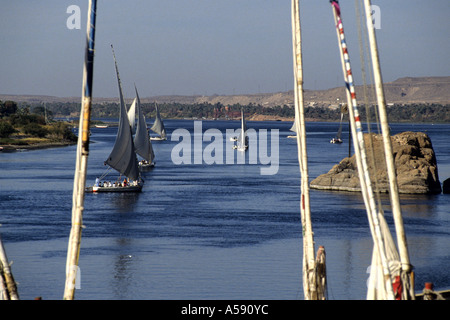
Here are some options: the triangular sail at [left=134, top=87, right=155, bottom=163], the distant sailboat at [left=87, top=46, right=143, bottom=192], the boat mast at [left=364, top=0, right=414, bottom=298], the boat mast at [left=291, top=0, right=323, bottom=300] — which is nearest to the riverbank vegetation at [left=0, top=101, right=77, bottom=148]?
the triangular sail at [left=134, top=87, right=155, bottom=163]

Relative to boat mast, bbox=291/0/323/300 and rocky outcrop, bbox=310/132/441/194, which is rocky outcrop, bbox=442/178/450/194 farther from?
boat mast, bbox=291/0/323/300

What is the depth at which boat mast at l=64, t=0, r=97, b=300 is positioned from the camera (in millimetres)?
13133

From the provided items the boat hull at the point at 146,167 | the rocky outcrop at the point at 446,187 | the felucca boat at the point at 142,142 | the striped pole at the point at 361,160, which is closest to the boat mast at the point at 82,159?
the striped pole at the point at 361,160

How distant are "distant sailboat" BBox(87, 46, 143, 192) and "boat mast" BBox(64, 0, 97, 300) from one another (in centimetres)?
5236

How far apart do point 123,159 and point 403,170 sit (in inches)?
987

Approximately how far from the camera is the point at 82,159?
1316cm

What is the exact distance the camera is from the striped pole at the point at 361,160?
14375mm

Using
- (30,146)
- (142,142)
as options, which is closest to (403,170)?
(142,142)

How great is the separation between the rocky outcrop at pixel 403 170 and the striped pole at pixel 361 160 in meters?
48.8

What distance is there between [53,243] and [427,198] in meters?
35.1

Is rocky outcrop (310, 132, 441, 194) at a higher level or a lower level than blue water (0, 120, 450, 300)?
higher

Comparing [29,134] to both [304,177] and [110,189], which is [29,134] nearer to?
[110,189]
